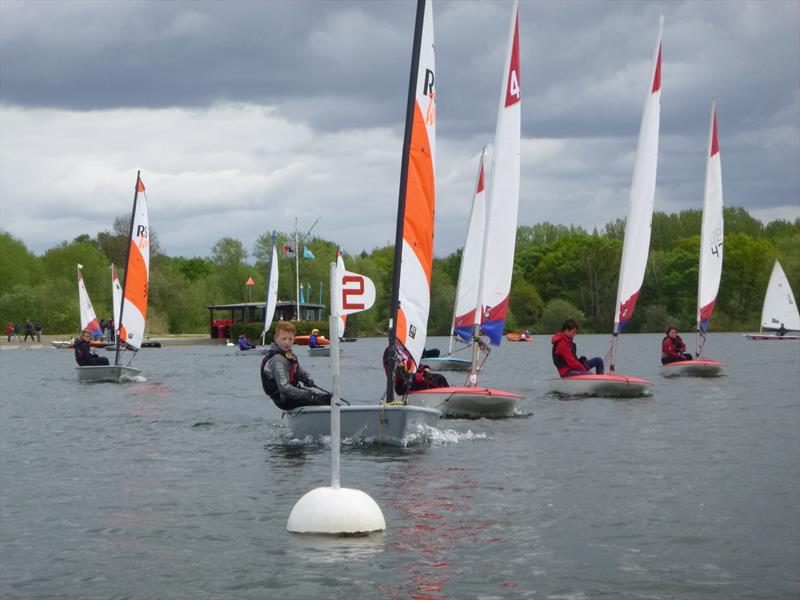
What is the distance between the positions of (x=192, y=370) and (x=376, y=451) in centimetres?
3048

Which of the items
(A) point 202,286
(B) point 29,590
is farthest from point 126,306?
(A) point 202,286

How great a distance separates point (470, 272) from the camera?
38.8m

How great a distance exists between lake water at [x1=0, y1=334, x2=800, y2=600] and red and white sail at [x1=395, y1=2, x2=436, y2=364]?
6.15ft

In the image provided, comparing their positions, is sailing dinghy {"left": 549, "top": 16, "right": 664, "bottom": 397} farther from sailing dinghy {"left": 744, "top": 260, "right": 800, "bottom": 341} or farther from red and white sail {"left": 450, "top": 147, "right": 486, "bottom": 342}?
sailing dinghy {"left": 744, "top": 260, "right": 800, "bottom": 341}

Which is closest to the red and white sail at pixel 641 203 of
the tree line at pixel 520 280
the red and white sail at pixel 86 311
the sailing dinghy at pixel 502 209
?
the sailing dinghy at pixel 502 209

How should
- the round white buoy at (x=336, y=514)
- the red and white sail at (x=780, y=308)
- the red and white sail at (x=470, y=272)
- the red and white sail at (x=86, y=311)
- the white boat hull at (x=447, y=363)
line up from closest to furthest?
1. the round white buoy at (x=336, y=514)
2. the red and white sail at (x=470, y=272)
3. the white boat hull at (x=447, y=363)
4. the red and white sail at (x=86, y=311)
5. the red and white sail at (x=780, y=308)

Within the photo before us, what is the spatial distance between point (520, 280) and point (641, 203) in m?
96.5

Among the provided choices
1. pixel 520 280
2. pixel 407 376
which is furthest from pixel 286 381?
pixel 520 280

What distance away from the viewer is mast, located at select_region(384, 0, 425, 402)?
17.6m

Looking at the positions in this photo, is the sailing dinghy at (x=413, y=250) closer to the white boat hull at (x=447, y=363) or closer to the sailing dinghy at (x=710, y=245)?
the sailing dinghy at (x=710, y=245)

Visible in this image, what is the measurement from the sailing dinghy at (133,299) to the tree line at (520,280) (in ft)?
182

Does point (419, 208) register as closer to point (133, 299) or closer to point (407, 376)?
point (407, 376)

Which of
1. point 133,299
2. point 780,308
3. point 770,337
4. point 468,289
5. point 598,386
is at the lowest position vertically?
point 598,386

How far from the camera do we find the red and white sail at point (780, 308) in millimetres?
78075
